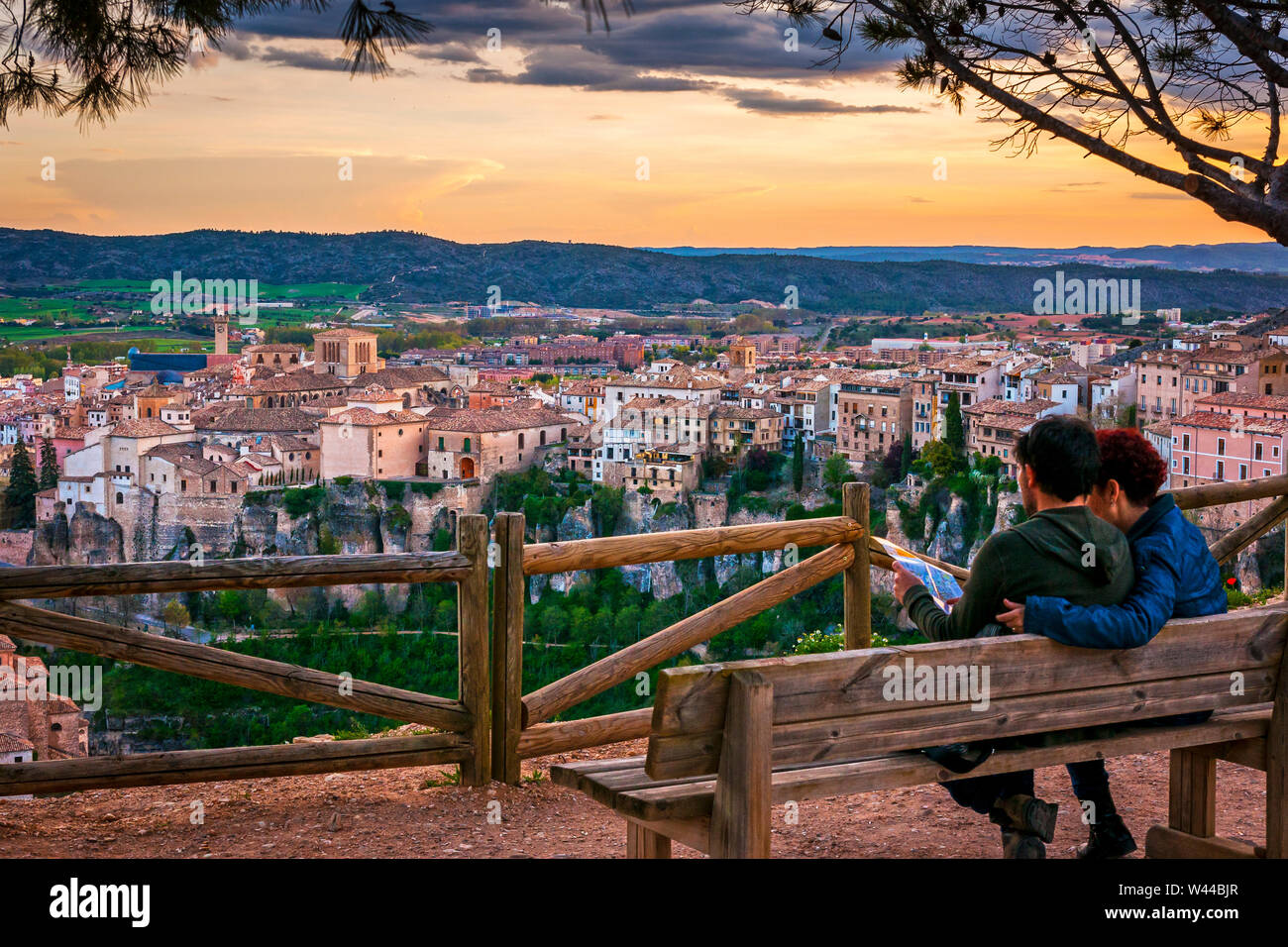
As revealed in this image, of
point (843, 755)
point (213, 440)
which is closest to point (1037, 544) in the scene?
point (843, 755)

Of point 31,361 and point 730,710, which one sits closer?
point 730,710

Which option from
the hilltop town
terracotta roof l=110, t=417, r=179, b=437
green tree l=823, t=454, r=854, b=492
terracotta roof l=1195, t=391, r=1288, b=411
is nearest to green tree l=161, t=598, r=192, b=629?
the hilltop town

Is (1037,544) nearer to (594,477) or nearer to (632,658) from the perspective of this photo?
(632,658)

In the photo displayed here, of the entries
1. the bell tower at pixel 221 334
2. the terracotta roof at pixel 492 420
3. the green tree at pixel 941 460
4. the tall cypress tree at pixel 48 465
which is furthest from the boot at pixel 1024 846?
the bell tower at pixel 221 334

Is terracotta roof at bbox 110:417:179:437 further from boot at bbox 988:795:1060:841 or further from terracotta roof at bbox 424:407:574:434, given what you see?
boot at bbox 988:795:1060:841

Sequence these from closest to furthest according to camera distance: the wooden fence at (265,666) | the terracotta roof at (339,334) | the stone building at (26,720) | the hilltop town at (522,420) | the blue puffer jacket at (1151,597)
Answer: the blue puffer jacket at (1151,597), the wooden fence at (265,666), the stone building at (26,720), the hilltop town at (522,420), the terracotta roof at (339,334)

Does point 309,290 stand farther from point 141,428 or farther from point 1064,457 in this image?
point 1064,457

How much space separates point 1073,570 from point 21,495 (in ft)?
158

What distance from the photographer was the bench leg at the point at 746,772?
1.58 metres

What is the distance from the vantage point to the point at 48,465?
46562 mm

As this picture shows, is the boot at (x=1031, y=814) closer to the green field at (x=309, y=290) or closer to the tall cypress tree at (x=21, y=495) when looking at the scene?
the green field at (x=309, y=290)

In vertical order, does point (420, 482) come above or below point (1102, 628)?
below

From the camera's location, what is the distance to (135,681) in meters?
23.7
